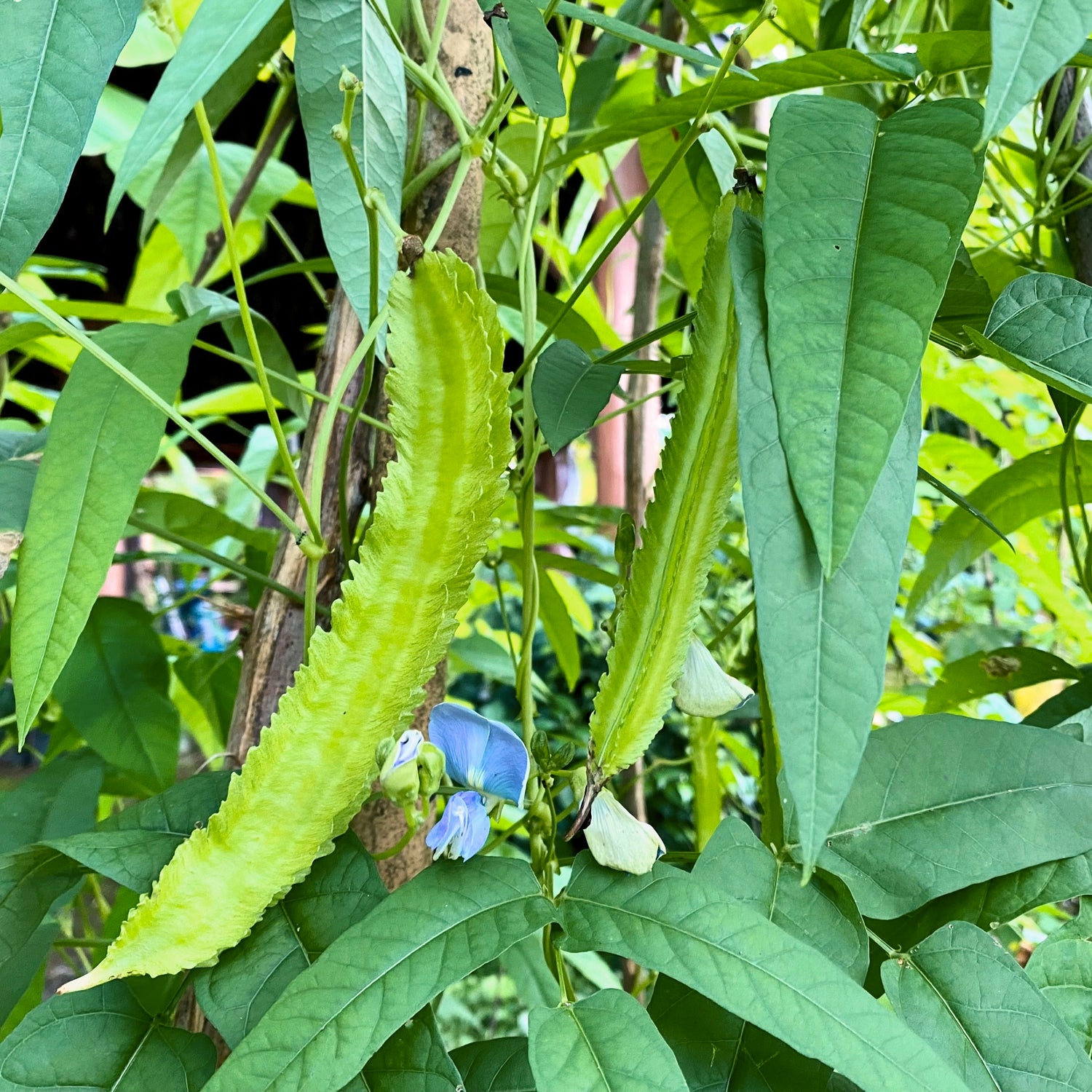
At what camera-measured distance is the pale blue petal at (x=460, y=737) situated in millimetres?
321

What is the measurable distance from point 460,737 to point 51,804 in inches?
10.6

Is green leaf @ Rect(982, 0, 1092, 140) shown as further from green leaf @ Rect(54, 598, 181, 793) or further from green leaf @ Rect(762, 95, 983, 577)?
green leaf @ Rect(54, 598, 181, 793)

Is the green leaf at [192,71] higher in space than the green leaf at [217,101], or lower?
higher

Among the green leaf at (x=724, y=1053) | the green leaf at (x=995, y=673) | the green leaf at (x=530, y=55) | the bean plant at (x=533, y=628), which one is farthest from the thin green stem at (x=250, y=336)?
the green leaf at (x=995, y=673)

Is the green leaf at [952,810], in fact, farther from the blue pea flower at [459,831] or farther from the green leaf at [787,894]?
the blue pea flower at [459,831]

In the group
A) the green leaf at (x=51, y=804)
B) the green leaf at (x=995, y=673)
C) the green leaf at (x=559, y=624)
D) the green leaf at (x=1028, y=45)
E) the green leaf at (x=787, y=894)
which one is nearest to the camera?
the green leaf at (x=1028, y=45)

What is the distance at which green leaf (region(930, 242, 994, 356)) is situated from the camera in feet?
1.15

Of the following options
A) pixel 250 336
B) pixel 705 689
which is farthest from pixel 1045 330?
pixel 250 336

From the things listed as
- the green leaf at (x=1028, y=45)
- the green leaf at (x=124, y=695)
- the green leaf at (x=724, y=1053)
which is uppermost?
the green leaf at (x=1028, y=45)

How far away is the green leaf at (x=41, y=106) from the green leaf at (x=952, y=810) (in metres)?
0.32

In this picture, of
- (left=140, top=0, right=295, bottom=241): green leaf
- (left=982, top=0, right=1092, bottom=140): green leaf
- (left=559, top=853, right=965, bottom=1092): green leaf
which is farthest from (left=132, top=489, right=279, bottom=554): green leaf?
(left=982, top=0, right=1092, bottom=140): green leaf

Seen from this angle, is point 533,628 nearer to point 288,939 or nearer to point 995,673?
point 288,939

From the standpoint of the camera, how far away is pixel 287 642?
45 cm

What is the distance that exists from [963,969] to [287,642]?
0.32 meters
